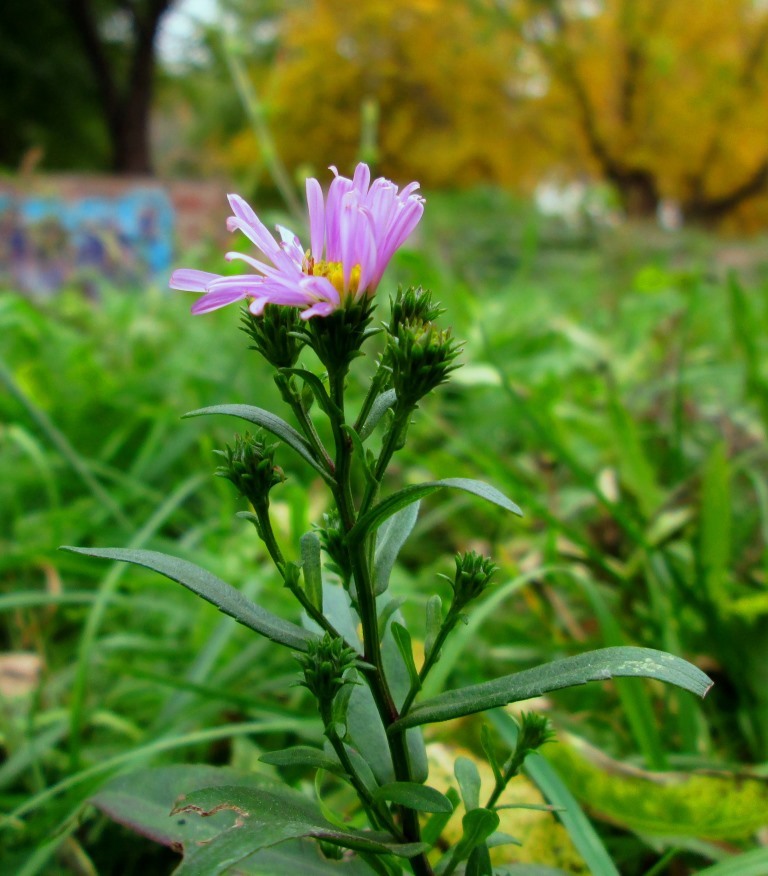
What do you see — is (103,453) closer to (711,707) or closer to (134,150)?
(711,707)

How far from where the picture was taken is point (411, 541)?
1.27 m

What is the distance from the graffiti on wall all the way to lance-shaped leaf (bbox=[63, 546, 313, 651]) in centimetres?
200

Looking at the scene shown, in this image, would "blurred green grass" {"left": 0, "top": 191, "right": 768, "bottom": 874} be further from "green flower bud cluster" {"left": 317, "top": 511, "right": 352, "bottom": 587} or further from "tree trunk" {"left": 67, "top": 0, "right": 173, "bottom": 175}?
"tree trunk" {"left": 67, "top": 0, "right": 173, "bottom": 175}

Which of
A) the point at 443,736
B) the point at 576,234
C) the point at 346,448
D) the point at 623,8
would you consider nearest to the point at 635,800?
the point at 443,736

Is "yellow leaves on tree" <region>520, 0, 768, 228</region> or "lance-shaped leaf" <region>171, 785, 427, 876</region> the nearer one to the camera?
"lance-shaped leaf" <region>171, 785, 427, 876</region>

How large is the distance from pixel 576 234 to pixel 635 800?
230 inches

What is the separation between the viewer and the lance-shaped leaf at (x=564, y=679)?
35cm

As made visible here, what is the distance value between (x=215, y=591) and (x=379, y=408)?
14 centimetres

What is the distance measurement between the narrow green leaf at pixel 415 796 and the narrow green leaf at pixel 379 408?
192 mm

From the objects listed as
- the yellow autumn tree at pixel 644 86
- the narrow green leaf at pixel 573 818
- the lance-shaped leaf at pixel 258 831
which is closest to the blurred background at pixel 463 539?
the narrow green leaf at pixel 573 818

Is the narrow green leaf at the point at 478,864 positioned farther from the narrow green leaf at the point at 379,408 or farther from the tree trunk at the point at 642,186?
the tree trunk at the point at 642,186

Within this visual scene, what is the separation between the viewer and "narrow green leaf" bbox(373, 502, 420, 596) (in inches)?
17.1

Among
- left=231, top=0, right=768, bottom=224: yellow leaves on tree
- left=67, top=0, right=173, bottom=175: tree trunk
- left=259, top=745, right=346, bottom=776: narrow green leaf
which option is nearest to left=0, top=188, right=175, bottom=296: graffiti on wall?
left=259, top=745, right=346, bottom=776: narrow green leaf

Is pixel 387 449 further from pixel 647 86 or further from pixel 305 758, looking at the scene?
pixel 647 86
